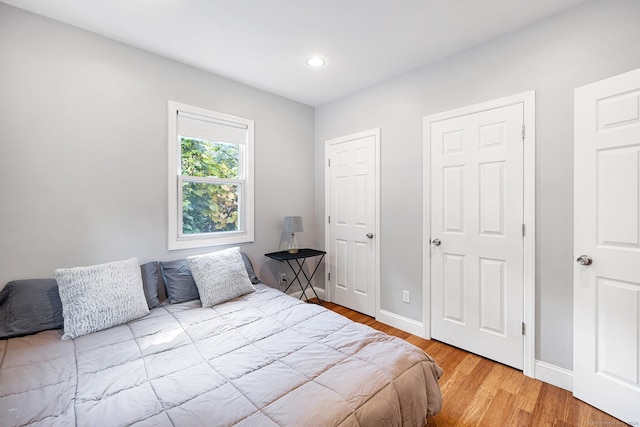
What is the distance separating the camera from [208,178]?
2834 mm

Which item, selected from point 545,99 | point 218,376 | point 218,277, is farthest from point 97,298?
point 545,99

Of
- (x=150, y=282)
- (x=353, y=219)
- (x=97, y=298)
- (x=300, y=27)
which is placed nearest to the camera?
(x=97, y=298)

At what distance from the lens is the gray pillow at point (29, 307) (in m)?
1.71

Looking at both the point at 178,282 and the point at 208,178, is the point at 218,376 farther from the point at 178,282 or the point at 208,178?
the point at 208,178

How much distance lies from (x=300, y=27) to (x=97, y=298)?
2415 millimetres

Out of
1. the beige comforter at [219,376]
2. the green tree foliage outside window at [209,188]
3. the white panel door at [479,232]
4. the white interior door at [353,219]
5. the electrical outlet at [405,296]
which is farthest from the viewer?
the white interior door at [353,219]

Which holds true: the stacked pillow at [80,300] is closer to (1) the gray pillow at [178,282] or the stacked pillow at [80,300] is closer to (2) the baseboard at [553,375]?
(1) the gray pillow at [178,282]

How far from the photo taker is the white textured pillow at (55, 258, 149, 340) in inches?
68.1

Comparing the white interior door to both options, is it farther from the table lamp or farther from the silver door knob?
the silver door knob

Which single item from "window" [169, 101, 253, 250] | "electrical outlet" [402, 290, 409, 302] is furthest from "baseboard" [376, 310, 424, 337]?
"window" [169, 101, 253, 250]

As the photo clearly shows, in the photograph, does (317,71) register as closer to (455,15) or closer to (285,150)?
(285,150)

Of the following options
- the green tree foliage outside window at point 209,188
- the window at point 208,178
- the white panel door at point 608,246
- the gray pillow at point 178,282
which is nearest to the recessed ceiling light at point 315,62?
the window at point 208,178

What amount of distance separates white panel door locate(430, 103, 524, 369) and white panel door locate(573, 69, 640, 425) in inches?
13.9

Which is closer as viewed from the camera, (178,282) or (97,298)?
(97,298)
